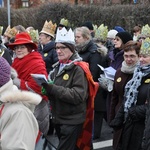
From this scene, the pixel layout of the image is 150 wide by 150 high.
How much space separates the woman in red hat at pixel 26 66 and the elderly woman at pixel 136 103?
934 mm

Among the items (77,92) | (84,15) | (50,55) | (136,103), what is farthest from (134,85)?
(84,15)

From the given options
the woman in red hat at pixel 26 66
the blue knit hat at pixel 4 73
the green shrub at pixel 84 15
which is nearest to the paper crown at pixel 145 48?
the woman in red hat at pixel 26 66

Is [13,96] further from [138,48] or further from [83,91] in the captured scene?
[138,48]

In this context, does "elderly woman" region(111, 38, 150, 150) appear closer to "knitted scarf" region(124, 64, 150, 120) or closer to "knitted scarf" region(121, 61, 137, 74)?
"knitted scarf" region(124, 64, 150, 120)

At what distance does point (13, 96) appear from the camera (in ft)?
7.61

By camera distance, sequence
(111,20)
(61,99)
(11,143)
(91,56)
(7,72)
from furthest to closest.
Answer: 1. (111,20)
2. (91,56)
3. (61,99)
4. (7,72)
5. (11,143)

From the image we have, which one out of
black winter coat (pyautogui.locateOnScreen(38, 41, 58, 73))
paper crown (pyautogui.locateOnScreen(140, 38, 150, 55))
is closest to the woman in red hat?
paper crown (pyautogui.locateOnScreen(140, 38, 150, 55))

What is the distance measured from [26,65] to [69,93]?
734mm

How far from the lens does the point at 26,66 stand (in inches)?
168

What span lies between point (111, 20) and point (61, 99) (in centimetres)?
1285

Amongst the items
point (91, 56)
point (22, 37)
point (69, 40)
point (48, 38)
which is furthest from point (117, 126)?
point (48, 38)

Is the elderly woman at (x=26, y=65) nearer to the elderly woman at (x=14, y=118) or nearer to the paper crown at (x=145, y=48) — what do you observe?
the paper crown at (x=145, y=48)

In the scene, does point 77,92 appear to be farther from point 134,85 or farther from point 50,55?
point 50,55

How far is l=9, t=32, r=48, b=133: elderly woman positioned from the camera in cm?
415
